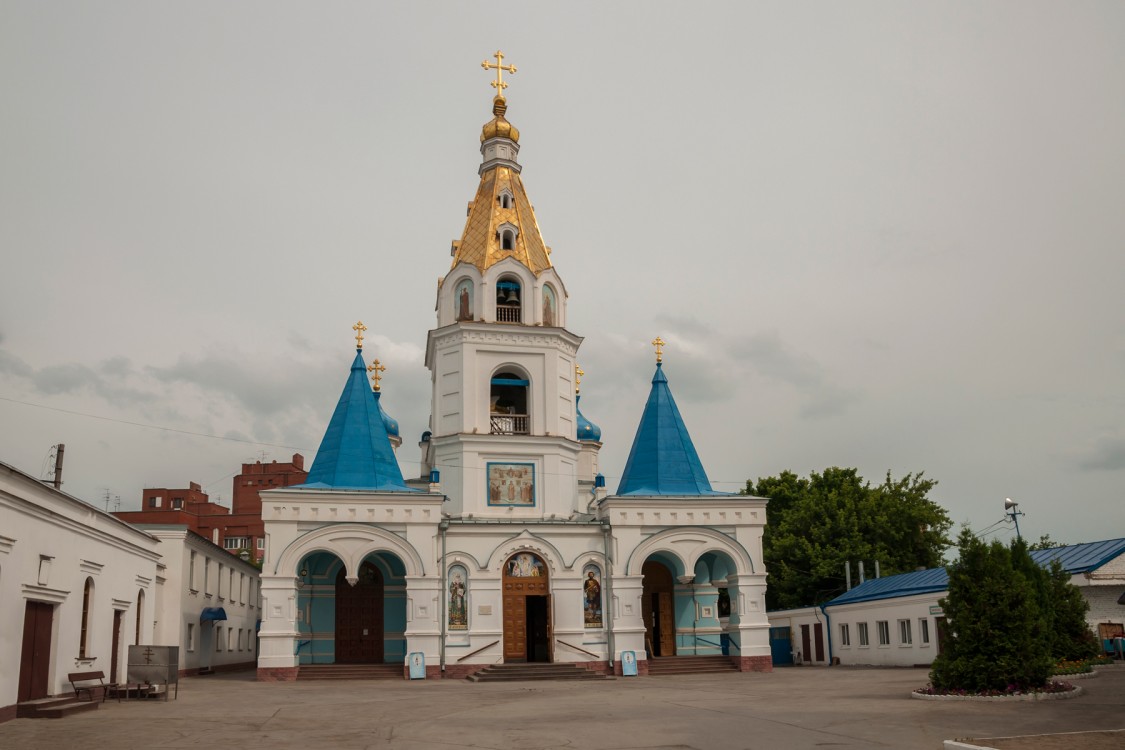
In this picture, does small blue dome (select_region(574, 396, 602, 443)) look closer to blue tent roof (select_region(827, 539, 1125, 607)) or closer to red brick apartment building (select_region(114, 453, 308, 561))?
blue tent roof (select_region(827, 539, 1125, 607))

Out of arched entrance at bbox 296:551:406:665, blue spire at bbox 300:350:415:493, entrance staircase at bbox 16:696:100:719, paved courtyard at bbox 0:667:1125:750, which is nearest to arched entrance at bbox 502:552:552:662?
arched entrance at bbox 296:551:406:665

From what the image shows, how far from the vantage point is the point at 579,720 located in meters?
15.0

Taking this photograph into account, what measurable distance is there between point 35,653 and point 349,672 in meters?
12.4

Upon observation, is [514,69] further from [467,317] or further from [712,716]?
[712,716]

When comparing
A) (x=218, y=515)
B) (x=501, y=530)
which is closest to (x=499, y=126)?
(x=501, y=530)

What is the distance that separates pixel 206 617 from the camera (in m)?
33.3

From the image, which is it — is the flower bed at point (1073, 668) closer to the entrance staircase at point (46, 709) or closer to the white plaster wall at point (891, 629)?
the white plaster wall at point (891, 629)

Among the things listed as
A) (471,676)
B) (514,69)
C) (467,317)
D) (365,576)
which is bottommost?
(471,676)

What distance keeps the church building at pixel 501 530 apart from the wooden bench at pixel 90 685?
809cm

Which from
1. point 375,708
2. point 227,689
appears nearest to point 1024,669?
point 375,708

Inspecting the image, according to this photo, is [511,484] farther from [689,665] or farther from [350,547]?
[689,665]

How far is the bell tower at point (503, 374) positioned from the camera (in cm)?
3117

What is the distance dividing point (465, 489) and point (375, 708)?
12.9m

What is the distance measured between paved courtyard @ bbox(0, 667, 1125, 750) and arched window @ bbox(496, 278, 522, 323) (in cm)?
1407
